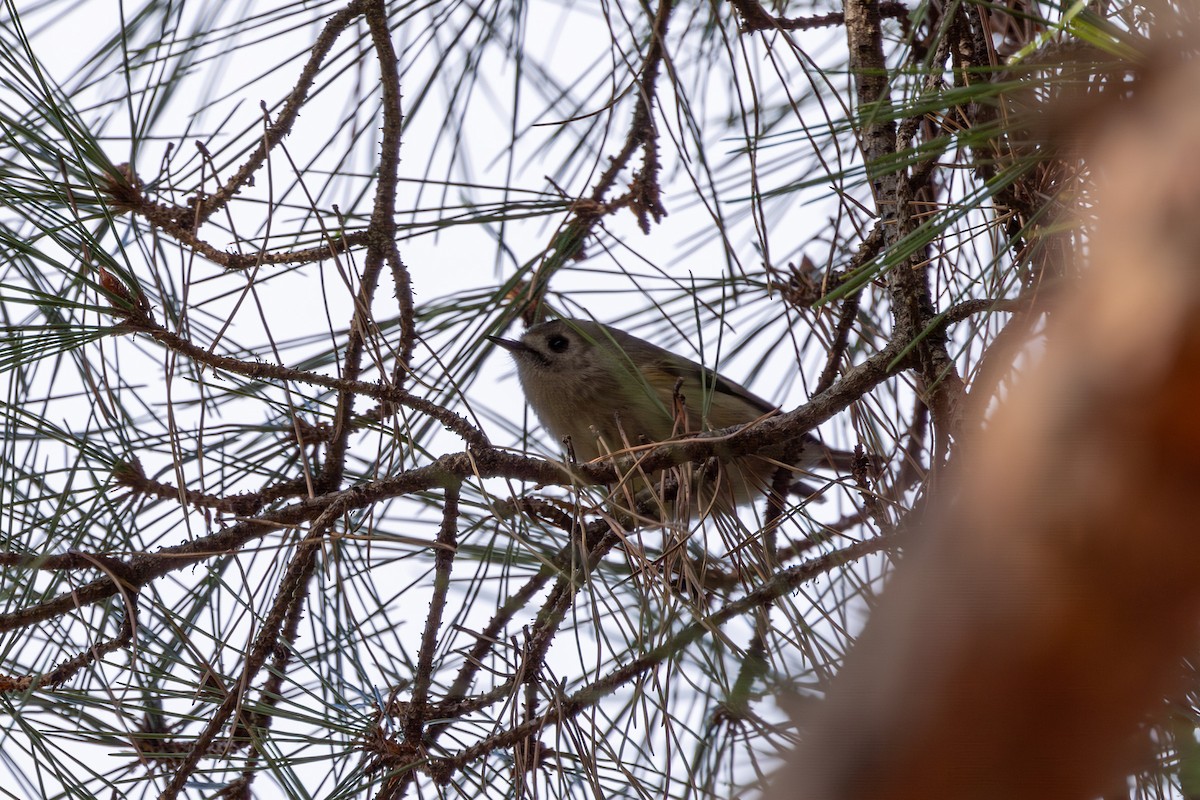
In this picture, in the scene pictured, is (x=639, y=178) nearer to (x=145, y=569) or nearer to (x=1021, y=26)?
(x=1021, y=26)

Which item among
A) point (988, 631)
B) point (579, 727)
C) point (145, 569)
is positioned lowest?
point (988, 631)

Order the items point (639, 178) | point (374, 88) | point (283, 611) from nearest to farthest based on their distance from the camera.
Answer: point (283, 611)
point (639, 178)
point (374, 88)

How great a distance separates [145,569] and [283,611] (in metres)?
0.25

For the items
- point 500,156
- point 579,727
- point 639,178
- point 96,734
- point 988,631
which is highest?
point 500,156

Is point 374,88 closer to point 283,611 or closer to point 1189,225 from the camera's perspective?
point 283,611

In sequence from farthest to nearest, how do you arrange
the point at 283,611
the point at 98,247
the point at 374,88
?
1. the point at 374,88
2. the point at 283,611
3. the point at 98,247

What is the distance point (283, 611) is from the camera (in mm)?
1572

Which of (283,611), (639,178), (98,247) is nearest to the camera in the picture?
(98,247)

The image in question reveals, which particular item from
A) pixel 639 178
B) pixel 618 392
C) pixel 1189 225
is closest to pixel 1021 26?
pixel 639 178

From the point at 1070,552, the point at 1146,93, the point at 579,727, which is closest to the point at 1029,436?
the point at 1070,552

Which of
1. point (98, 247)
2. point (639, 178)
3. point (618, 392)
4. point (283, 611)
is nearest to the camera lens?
point (98, 247)

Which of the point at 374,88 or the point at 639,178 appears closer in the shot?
the point at 639,178

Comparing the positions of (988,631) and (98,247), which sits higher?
Answer: (98,247)

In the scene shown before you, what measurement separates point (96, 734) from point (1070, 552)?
1365mm
